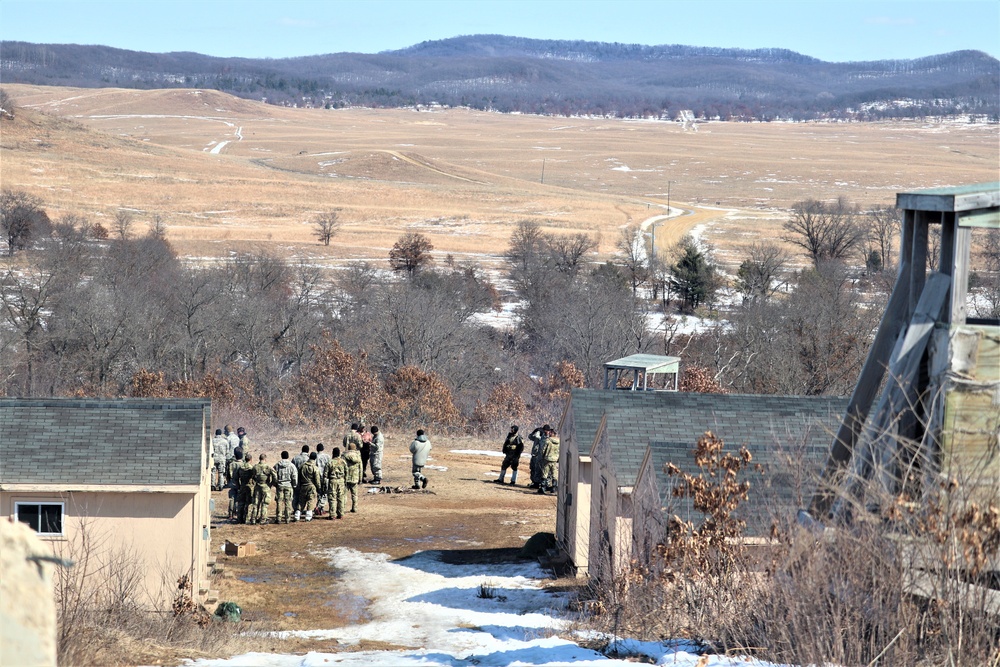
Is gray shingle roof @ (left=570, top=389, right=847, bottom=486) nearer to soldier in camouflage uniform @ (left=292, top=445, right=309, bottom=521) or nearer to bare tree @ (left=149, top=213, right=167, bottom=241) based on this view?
soldier in camouflage uniform @ (left=292, top=445, right=309, bottom=521)

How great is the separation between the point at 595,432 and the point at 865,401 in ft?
31.0

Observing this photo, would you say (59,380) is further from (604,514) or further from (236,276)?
(604,514)

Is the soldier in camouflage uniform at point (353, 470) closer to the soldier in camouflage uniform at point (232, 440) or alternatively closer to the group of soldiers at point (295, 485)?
the group of soldiers at point (295, 485)

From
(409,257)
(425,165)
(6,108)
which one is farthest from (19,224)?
(425,165)

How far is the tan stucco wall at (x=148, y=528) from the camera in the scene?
14062mm

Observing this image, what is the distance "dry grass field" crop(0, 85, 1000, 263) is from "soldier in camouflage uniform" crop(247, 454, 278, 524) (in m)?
46.9

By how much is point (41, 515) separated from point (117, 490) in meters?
0.97

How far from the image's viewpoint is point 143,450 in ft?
47.7

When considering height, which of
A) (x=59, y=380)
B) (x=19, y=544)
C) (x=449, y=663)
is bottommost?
(x=59, y=380)

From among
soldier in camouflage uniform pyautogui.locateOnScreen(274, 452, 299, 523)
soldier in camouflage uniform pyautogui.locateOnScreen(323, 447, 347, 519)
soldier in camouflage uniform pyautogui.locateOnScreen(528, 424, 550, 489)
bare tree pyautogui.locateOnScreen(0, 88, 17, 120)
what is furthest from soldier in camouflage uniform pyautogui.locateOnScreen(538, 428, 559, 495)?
bare tree pyautogui.locateOnScreen(0, 88, 17, 120)

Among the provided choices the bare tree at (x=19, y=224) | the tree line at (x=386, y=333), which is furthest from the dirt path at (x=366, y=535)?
the bare tree at (x=19, y=224)

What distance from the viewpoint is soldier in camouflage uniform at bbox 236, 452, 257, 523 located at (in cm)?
1967

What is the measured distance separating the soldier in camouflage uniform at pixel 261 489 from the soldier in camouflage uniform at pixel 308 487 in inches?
19.3

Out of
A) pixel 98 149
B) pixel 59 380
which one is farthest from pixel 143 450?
pixel 98 149
